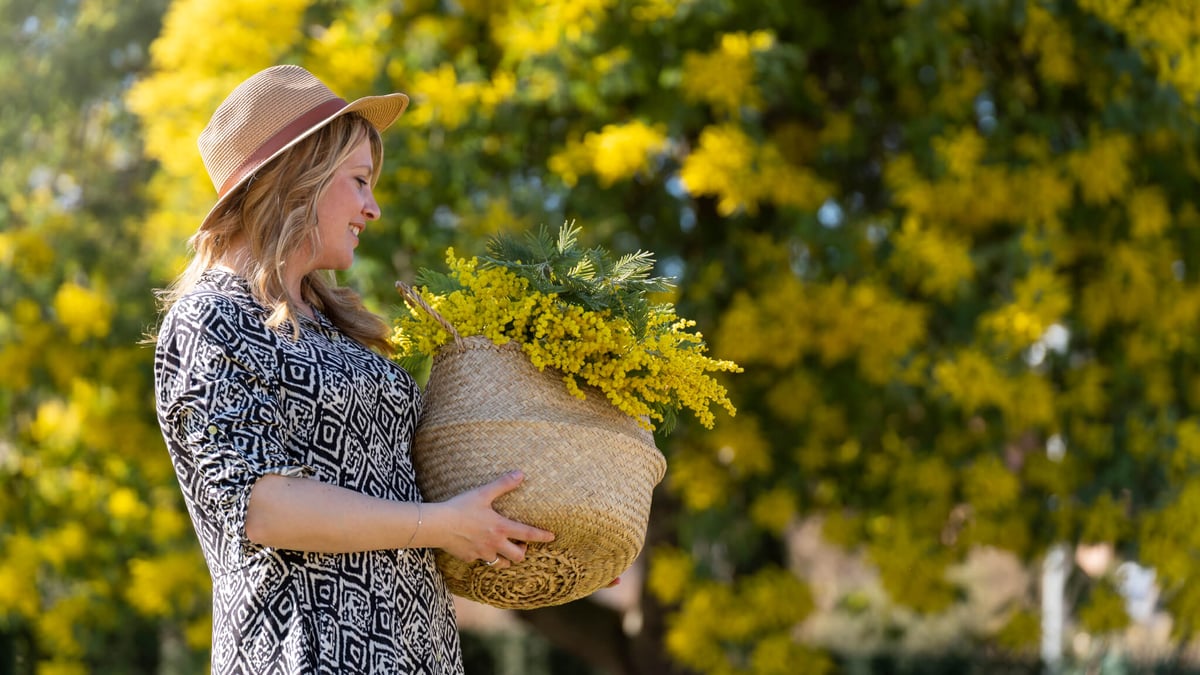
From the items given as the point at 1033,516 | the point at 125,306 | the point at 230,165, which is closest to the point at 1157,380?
the point at 1033,516

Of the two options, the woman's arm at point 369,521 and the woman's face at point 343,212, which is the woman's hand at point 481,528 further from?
the woman's face at point 343,212

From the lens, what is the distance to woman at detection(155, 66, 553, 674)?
79.2 inches

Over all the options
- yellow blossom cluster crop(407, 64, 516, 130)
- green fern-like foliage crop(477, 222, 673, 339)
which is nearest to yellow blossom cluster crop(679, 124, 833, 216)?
yellow blossom cluster crop(407, 64, 516, 130)

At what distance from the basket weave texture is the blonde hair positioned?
27 centimetres

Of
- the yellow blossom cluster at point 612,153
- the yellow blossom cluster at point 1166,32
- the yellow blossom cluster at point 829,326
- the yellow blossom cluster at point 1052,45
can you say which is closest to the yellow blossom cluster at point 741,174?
the yellow blossom cluster at point 612,153

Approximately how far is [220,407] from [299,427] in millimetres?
119

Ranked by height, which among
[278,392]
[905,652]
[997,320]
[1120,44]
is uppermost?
[278,392]

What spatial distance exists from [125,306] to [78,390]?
17.2 inches

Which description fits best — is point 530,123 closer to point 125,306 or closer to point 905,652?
point 125,306

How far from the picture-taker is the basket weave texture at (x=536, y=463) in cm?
221

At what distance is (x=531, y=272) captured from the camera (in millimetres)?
2373

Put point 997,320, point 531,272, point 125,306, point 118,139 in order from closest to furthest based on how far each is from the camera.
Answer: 1. point 531,272
2. point 997,320
3. point 125,306
4. point 118,139

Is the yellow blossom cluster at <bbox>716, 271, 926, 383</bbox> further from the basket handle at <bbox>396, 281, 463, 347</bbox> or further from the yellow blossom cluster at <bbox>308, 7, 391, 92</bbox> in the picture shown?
the basket handle at <bbox>396, 281, 463, 347</bbox>

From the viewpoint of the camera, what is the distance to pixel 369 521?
80.0 inches
